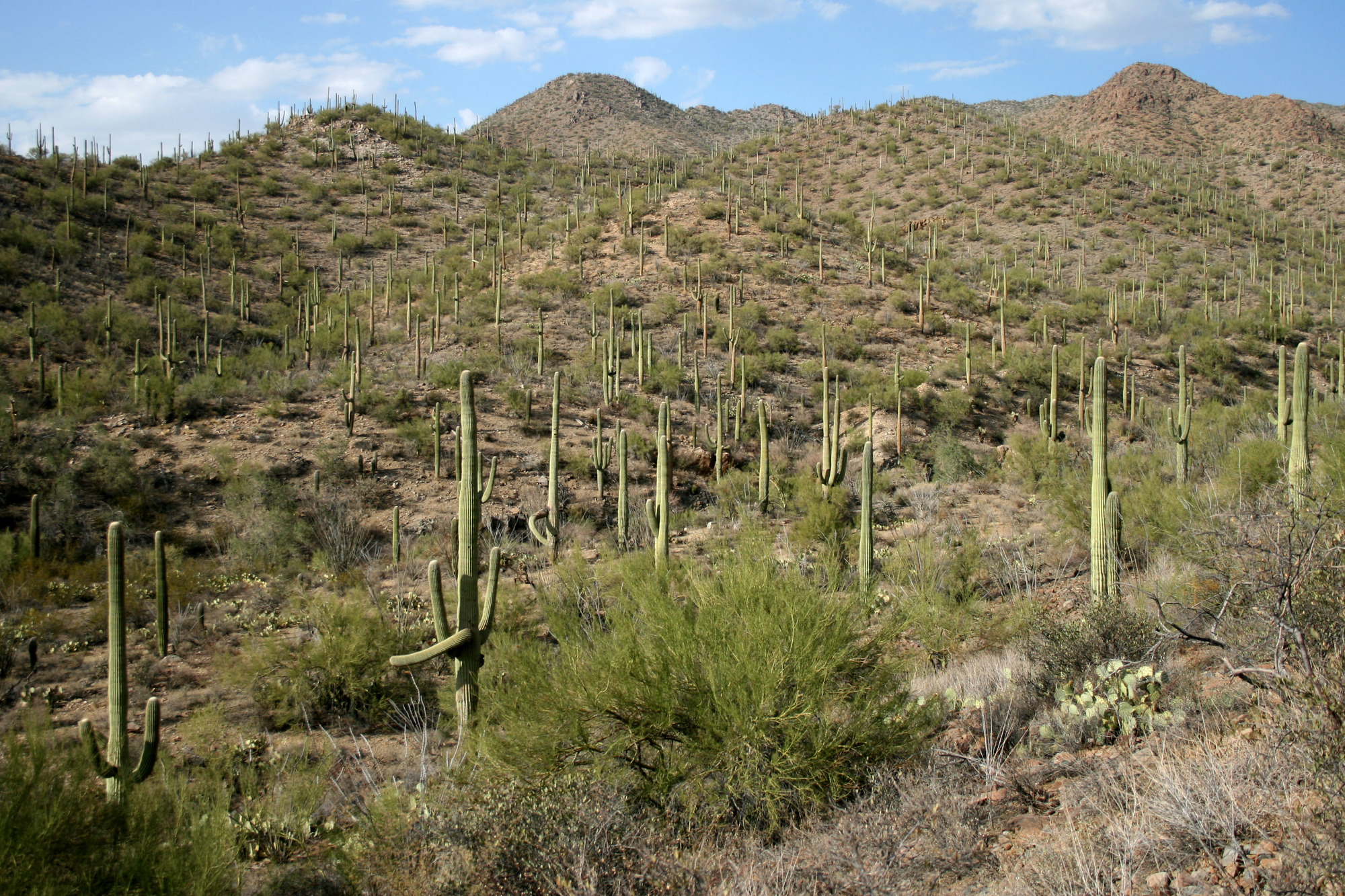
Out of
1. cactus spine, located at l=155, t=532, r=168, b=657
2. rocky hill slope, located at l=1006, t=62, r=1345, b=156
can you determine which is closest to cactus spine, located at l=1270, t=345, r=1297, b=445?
cactus spine, located at l=155, t=532, r=168, b=657

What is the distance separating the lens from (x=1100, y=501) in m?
9.48

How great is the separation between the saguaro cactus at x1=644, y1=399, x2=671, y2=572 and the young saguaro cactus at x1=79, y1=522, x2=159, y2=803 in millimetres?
5208

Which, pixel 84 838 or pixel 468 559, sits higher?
pixel 468 559

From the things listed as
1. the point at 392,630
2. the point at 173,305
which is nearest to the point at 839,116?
the point at 173,305

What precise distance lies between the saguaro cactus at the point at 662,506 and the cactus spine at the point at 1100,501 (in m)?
4.82

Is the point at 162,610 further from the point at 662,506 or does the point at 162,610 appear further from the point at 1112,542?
the point at 1112,542

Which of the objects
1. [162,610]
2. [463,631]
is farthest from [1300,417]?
[162,610]

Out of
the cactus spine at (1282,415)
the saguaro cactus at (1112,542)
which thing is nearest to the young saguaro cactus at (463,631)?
the saguaro cactus at (1112,542)

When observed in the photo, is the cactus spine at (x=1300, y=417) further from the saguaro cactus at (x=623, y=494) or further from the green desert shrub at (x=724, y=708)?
the saguaro cactus at (x=623, y=494)

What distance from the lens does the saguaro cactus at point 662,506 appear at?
11211mm

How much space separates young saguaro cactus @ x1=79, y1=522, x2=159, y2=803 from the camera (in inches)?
239

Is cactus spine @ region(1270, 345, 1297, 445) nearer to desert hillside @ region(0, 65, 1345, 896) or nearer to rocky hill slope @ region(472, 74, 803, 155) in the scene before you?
desert hillside @ region(0, 65, 1345, 896)

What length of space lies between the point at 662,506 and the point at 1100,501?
220 inches

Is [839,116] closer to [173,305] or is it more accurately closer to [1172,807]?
[173,305]
